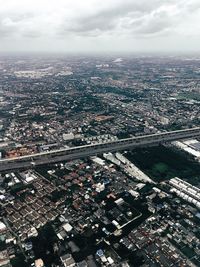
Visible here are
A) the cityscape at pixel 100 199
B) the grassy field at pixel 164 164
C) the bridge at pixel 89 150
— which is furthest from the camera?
the bridge at pixel 89 150

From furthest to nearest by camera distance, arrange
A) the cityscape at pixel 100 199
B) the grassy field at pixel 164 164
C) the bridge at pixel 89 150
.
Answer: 1. the bridge at pixel 89 150
2. the grassy field at pixel 164 164
3. the cityscape at pixel 100 199

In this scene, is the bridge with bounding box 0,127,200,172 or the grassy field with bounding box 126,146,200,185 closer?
the grassy field with bounding box 126,146,200,185

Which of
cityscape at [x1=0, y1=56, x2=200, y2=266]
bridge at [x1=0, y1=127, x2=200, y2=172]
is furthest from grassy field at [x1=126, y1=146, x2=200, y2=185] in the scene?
bridge at [x1=0, y1=127, x2=200, y2=172]

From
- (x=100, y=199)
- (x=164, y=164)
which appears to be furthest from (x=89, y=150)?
(x=100, y=199)

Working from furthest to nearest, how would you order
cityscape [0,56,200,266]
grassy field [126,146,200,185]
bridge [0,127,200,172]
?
bridge [0,127,200,172]
grassy field [126,146,200,185]
cityscape [0,56,200,266]

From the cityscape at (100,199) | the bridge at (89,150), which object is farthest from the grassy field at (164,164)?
the bridge at (89,150)

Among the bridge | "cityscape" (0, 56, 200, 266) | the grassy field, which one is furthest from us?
the bridge

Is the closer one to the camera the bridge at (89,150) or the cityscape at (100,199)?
the cityscape at (100,199)

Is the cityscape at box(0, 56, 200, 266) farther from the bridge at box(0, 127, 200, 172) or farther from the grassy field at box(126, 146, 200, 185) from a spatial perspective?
the bridge at box(0, 127, 200, 172)

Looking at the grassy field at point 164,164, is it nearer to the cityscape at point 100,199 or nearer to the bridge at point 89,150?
the cityscape at point 100,199
